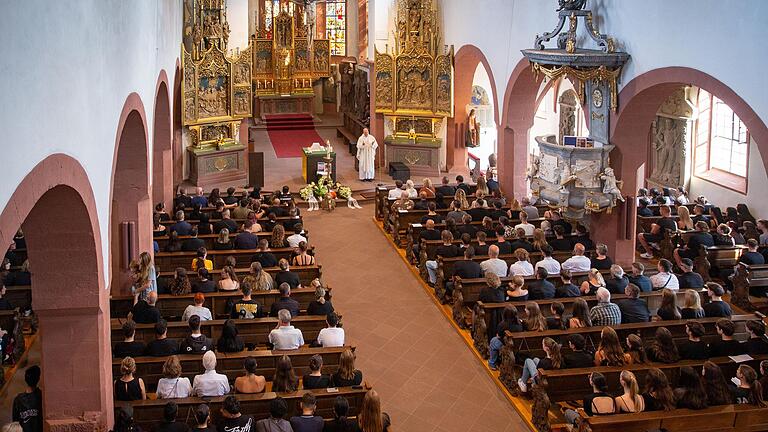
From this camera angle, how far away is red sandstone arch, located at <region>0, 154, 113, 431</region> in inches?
342

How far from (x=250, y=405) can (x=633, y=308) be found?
582 cm

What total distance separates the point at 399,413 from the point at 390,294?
5006 mm

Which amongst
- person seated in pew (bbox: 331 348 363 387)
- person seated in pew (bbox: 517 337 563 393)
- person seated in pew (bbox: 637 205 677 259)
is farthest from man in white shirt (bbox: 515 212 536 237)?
person seated in pew (bbox: 331 348 363 387)

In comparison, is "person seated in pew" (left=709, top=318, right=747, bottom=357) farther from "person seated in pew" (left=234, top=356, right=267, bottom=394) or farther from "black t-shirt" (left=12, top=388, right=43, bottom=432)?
"black t-shirt" (left=12, top=388, right=43, bottom=432)

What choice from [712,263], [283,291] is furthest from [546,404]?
[712,263]

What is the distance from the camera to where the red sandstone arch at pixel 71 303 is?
8695 mm

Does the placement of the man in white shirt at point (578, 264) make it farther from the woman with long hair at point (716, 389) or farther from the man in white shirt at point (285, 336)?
the man in white shirt at point (285, 336)

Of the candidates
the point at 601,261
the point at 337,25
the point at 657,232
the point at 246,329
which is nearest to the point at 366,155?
the point at 657,232

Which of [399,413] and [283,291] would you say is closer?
[399,413]

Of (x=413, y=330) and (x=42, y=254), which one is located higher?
(x=42, y=254)

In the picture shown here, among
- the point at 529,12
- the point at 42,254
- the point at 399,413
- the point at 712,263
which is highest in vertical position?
the point at 529,12

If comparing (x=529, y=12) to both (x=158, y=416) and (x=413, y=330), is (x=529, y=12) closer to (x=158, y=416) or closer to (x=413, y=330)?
(x=413, y=330)

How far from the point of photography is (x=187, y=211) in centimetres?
2059

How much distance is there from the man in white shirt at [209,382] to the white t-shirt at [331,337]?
1969mm
